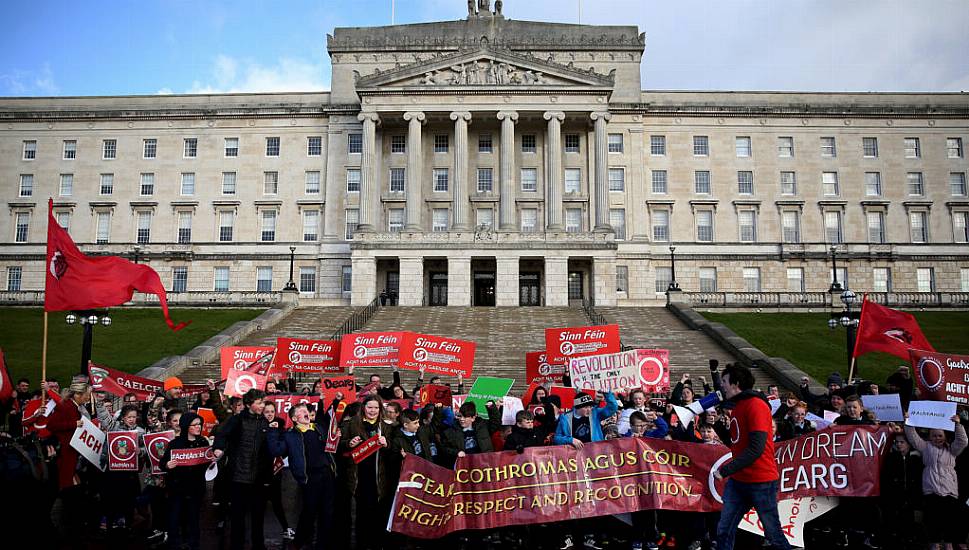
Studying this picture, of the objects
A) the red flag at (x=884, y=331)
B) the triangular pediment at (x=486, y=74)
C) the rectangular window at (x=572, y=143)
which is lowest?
the red flag at (x=884, y=331)

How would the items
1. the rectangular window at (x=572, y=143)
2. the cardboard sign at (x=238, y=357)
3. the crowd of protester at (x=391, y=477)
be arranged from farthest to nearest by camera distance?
the rectangular window at (x=572, y=143), the cardboard sign at (x=238, y=357), the crowd of protester at (x=391, y=477)

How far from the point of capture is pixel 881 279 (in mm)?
57938

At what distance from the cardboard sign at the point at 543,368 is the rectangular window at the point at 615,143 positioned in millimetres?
40551

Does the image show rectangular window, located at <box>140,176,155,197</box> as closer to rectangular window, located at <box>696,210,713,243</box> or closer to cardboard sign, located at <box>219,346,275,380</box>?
rectangular window, located at <box>696,210,713,243</box>

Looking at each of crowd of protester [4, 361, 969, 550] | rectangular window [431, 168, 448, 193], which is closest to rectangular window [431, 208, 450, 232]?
rectangular window [431, 168, 448, 193]

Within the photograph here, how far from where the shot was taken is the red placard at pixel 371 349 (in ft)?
66.8

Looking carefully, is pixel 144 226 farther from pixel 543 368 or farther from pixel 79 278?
pixel 543 368

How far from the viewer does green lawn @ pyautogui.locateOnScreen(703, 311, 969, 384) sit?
30.7m

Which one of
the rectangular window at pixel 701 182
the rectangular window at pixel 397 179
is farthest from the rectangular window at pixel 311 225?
the rectangular window at pixel 701 182

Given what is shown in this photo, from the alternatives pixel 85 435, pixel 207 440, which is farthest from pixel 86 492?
pixel 207 440

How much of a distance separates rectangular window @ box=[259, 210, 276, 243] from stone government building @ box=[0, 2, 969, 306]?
127 millimetres

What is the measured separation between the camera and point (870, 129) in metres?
60.8

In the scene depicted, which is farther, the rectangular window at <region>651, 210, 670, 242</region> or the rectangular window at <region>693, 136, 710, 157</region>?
the rectangular window at <region>693, 136, 710, 157</region>

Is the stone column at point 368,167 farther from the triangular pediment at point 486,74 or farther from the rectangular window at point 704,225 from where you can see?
the rectangular window at point 704,225
